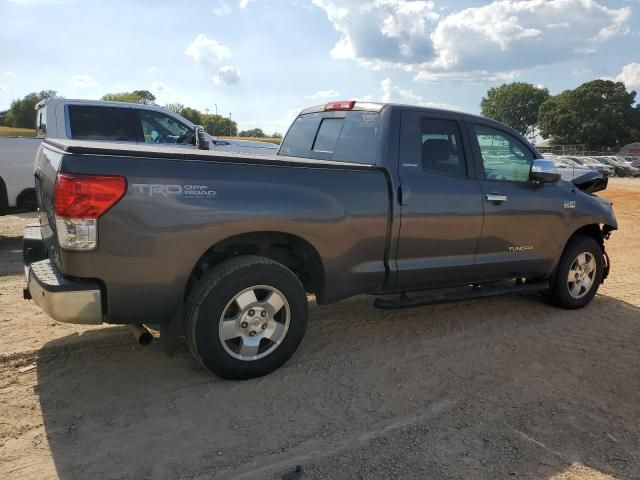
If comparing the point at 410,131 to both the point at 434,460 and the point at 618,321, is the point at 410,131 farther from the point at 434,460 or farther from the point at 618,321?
the point at 618,321

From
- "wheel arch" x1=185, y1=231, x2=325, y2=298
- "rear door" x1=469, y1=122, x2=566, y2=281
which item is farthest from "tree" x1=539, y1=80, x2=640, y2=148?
"wheel arch" x1=185, y1=231, x2=325, y2=298

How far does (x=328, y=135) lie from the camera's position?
16.2 ft

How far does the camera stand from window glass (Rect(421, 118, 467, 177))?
4.51m

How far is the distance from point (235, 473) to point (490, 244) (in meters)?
3.06

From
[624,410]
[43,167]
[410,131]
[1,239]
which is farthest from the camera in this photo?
[1,239]

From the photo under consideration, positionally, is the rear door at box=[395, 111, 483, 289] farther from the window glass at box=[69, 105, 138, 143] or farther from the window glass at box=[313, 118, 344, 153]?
the window glass at box=[69, 105, 138, 143]

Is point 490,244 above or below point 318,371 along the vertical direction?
above

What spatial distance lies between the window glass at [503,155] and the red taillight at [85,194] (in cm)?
318

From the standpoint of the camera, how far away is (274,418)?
10.8ft

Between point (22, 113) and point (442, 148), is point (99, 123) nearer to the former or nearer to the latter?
point (442, 148)

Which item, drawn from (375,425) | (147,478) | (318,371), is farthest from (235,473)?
(318,371)

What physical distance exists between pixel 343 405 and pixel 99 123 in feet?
21.1

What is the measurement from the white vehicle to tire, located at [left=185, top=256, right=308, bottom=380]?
544 centimetres

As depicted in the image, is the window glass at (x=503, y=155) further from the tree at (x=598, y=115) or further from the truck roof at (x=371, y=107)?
the tree at (x=598, y=115)
